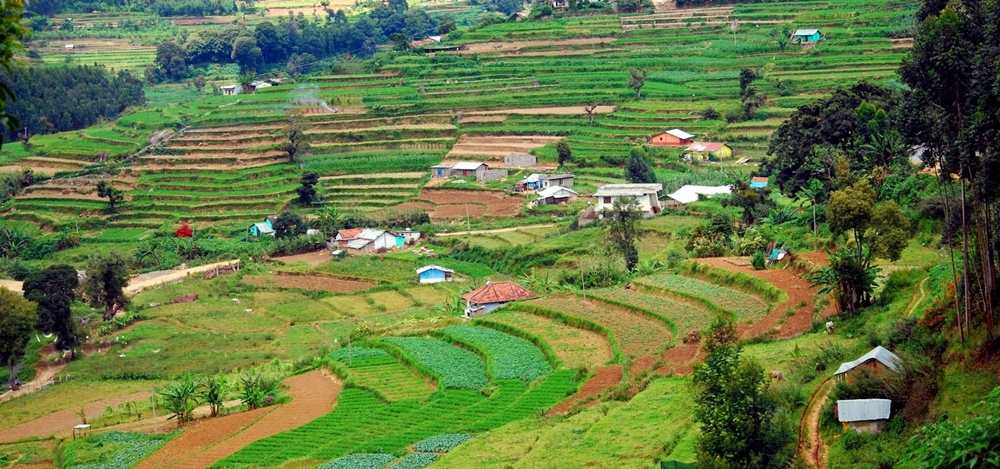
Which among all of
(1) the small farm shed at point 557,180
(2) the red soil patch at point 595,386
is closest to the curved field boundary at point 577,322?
(2) the red soil patch at point 595,386

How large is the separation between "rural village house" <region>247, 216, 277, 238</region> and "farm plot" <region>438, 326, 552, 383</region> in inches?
846

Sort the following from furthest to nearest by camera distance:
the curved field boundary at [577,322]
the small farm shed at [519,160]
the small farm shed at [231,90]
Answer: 1. the small farm shed at [231,90]
2. the small farm shed at [519,160]
3. the curved field boundary at [577,322]

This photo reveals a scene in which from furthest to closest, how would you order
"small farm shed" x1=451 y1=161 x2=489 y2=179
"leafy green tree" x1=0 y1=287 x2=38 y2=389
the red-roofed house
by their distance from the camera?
"small farm shed" x1=451 y1=161 x2=489 y2=179
the red-roofed house
"leafy green tree" x1=0 y1=287 x2=38 y2=389

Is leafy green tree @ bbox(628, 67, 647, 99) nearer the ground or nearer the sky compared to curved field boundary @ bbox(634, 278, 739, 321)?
nearer the sky

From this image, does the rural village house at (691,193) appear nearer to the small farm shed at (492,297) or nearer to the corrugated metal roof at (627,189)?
the corrugated metal roof at (627,189)

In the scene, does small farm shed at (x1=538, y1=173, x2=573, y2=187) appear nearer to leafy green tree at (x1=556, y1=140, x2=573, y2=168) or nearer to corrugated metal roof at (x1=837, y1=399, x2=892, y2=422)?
leafy green tree at (x1=556, y1=140, x2=573, y2=168)

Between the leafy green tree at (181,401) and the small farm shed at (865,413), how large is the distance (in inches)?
673

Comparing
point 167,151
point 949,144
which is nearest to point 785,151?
Result: point 949,144

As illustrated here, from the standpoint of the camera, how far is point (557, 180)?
2138 inches

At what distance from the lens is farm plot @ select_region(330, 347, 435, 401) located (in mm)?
27625

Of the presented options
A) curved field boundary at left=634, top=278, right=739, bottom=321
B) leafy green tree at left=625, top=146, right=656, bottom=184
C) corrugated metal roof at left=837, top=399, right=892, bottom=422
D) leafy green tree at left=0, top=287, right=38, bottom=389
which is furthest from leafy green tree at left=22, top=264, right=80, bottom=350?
corrugated metal roof at left=837, top=399, right=892, bottom=422

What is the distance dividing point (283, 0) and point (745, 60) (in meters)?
60.6

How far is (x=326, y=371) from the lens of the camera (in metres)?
31.8

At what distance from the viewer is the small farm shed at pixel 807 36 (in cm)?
6506
